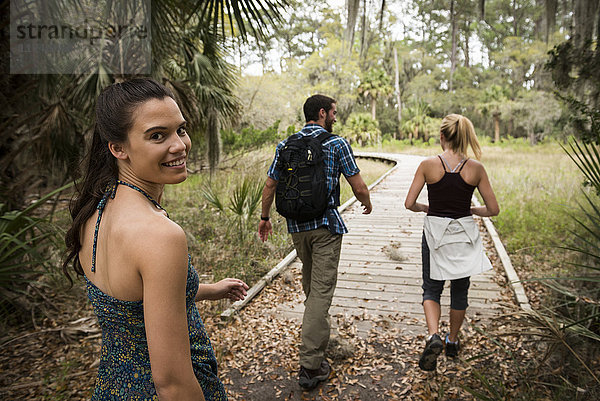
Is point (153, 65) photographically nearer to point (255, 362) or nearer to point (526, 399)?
point (255, 362)

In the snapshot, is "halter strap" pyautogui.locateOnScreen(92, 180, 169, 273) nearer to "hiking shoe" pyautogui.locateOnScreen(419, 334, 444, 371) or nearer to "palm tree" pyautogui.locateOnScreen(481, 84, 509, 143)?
"hiking shoe" pyautogui.locateOnScreen(419, 334, 444, 371)

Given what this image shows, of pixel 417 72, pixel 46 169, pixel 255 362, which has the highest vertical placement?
pixel 417 72

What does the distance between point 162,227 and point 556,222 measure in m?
8.94

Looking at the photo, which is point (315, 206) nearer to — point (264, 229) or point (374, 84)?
point (264, 229)

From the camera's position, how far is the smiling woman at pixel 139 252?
1101mm

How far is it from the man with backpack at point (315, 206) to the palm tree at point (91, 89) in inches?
51.7

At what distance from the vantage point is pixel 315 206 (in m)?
3.41

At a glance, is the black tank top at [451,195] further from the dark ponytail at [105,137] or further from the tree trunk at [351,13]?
the dark ponytail at [105,137]

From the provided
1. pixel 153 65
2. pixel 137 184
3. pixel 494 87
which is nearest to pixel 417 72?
pixel 494 87

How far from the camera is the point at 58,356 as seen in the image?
4.05 meters

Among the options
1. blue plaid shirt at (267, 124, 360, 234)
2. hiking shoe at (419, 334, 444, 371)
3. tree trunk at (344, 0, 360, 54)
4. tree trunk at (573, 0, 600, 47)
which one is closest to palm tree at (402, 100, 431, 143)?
tree trunk at (573, 0, 600, 47)

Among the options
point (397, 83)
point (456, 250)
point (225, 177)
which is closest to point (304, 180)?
point (456, 250)

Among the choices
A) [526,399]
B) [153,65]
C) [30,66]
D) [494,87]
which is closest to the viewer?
[526,399]

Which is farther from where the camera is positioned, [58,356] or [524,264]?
[524,264]
